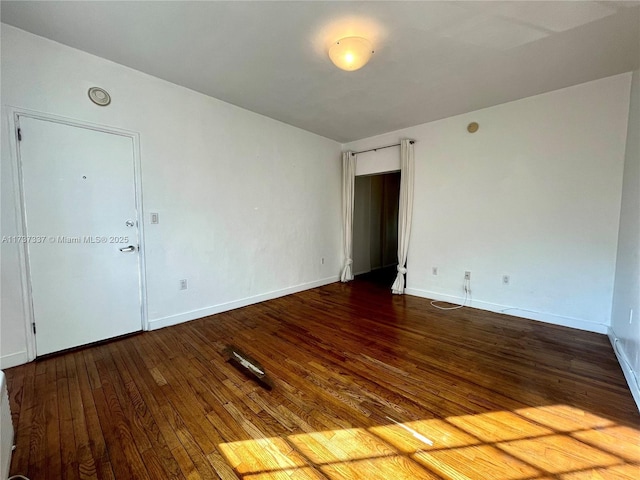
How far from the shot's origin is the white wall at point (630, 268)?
77.4 inches

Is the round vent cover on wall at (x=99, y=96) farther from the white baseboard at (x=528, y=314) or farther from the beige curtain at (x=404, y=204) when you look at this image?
the white baseboard at (x=528, y=314)

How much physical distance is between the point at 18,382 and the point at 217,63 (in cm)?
316

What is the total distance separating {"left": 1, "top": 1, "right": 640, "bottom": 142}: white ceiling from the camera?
185 cm

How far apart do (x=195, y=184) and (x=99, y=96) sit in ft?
3.79

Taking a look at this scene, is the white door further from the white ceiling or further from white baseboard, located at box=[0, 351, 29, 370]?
the white ceiling

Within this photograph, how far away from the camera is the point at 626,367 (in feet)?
6.82

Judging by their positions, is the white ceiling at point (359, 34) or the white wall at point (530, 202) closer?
the white ceiling at point (359, 34)

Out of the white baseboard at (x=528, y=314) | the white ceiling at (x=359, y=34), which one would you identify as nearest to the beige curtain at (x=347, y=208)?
the white baseboard at (x=528, y=314)

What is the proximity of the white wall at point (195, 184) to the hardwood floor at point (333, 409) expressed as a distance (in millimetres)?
764

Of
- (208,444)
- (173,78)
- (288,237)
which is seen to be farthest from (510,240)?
(173,78)

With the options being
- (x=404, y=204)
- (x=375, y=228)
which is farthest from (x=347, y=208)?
(x=375, y=228)

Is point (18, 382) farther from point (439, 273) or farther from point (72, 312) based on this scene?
point (439, 273)

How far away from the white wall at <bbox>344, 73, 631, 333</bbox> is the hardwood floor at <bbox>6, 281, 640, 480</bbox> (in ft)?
1.95

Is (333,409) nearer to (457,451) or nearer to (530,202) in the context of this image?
(457,451)
